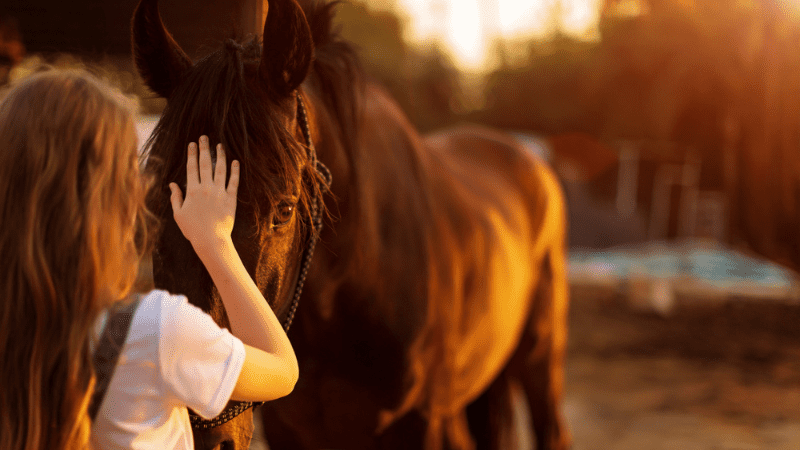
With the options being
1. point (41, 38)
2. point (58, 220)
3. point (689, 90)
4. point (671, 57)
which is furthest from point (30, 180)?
point (671, 57)

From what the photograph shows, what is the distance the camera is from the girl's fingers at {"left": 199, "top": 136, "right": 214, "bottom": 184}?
3.55 ft

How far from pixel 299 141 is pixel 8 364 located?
0.74 metres

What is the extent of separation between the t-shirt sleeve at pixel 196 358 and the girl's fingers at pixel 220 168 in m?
0.25

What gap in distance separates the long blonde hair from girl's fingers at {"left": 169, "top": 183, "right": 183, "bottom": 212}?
14 centimetres

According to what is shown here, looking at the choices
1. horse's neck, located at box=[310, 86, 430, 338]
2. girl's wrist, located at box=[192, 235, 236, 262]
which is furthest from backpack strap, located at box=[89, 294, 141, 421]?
horse's neck, located at box=[310, 86, 430, 338]

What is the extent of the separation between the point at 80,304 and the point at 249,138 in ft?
1.46

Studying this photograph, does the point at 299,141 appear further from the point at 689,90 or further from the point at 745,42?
the point at 689,90

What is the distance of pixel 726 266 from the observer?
9.90m

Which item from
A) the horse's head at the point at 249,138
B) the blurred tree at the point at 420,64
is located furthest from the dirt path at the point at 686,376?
the blurred tree at the point at 420,64

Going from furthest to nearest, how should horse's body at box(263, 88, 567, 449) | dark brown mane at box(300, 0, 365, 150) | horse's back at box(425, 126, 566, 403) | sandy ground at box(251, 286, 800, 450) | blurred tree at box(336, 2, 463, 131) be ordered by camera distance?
blurred tree at box(336, 2, 463, 131)
sandy ground at box(251, 286, 800, 450)
horse's back at box(425, 126, 566, 403)
horse's body at box(263, 88, 567, 449)
dark brown mane at box(300, 0, 365, 150)

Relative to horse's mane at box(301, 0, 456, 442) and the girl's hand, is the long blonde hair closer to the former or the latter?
the girl's hand

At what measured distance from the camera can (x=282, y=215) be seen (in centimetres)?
126

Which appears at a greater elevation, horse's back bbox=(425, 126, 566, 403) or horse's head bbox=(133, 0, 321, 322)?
horse's head bbox=(133, 0, 321, 322)

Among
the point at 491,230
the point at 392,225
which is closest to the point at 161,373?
the point at 392,225
